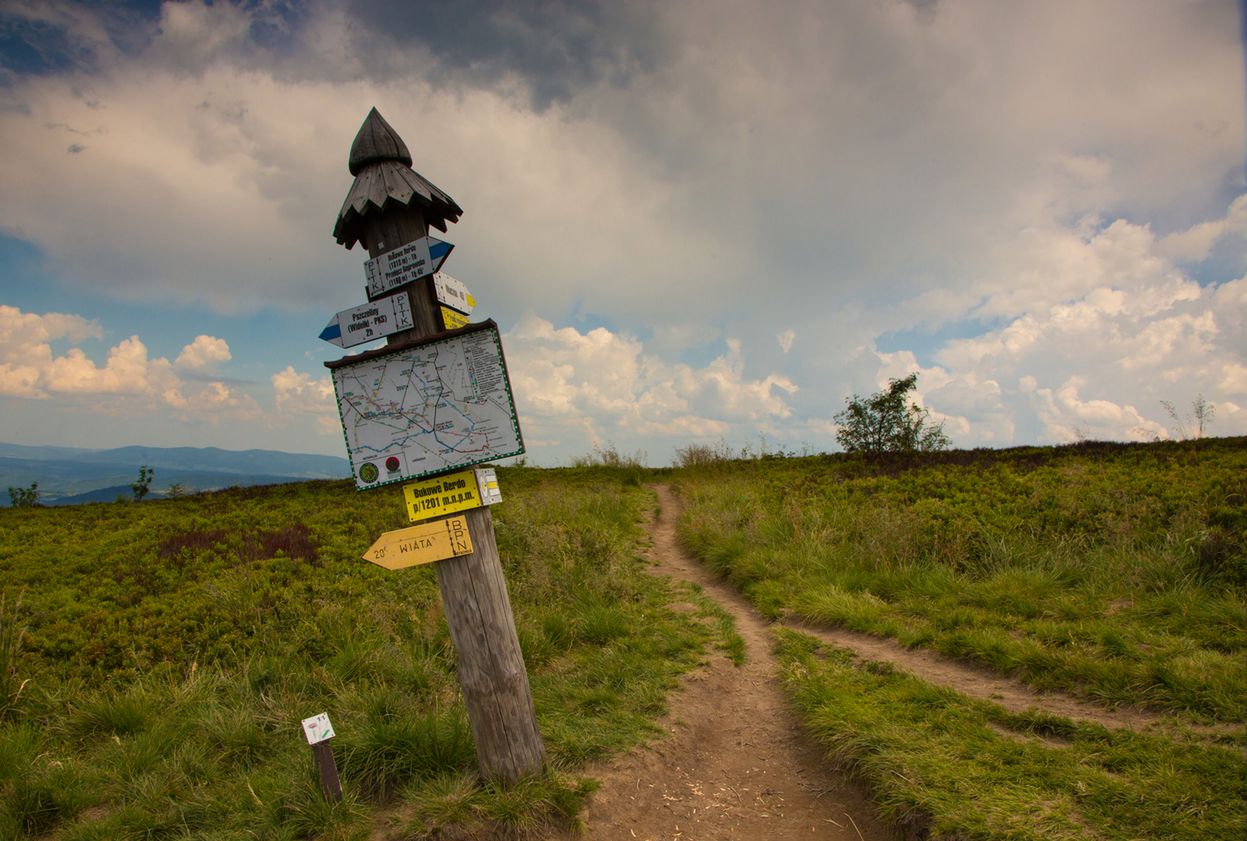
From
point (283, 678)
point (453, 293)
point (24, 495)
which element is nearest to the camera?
point (453, 293)

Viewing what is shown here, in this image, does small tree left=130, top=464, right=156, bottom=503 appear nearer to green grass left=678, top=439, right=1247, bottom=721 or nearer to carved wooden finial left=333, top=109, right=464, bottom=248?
green grass left=678, top=439, right=1247, bottom=721

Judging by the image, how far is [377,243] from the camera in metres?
4.16

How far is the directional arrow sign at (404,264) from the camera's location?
3977 mm

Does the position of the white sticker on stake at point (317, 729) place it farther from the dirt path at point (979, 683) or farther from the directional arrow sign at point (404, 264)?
the dirt path at point (979, 683)

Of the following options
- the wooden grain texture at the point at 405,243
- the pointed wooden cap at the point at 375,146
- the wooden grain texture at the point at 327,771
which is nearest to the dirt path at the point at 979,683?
the wooden grain texture at the point at 327,771

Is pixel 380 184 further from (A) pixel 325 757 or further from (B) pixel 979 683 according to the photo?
(B) pixel 979 683

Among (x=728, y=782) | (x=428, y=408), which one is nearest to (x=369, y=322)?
(x=428, y=408)

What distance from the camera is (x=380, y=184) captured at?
4039mm

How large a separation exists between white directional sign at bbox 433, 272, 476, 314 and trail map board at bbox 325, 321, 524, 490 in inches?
12.8

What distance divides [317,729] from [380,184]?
11.1 ft

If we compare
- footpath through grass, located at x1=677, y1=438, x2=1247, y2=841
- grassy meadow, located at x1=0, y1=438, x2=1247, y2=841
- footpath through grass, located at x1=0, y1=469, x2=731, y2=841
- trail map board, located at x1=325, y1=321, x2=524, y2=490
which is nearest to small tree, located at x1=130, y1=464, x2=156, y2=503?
grassy meadow, located at x1=0, y1=438, x2=1247, y2=841

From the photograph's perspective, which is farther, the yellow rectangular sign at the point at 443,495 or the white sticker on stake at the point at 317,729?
the yellow rectangular sign at the point at 443,495

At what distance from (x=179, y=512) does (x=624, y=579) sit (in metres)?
12.1

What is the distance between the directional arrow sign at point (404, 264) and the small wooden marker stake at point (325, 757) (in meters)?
2.66
